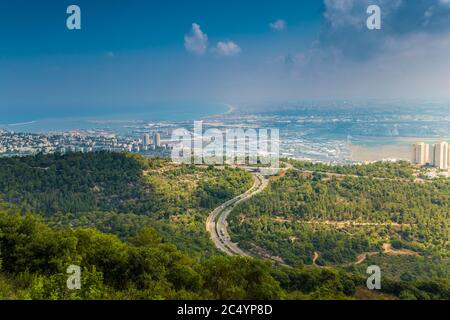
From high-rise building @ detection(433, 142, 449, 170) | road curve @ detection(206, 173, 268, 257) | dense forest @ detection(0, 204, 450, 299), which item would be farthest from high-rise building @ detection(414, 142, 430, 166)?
dense forest @ detection(0, 204, 450, 299)

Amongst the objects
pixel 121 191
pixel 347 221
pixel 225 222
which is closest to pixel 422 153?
pixel 347 221

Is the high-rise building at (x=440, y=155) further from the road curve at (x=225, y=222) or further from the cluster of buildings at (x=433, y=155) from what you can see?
the road curve at (x=225, y=222)

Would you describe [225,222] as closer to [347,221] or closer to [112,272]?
[347,221]

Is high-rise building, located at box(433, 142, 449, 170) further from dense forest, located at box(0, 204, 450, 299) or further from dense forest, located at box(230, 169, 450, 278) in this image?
dense forest, located at box(0, 204, 450, 299)

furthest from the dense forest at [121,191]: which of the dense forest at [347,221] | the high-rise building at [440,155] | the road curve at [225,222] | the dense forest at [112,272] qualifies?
the high-rise building at [440,155]

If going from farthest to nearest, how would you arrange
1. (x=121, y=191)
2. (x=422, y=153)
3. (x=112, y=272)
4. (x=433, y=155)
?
(x=422, y=153), (x=433, y=155), (x=121, y=191), (x=112, y=272)
